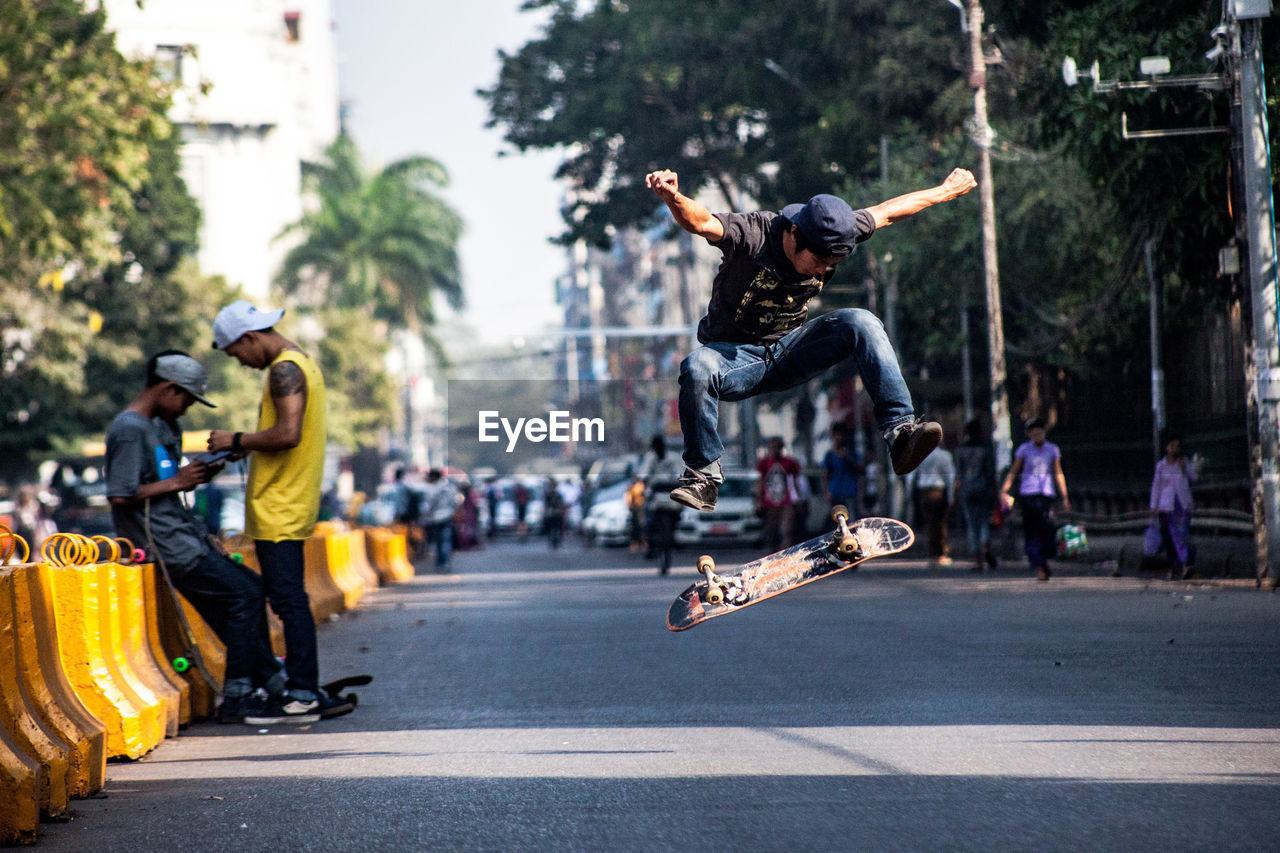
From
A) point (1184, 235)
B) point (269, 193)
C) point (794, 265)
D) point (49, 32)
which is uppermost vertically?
point (269, 193)

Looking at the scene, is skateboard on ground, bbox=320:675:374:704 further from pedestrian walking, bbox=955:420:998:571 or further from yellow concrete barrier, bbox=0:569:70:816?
pedestrian walking, bbox=955:420:998:571

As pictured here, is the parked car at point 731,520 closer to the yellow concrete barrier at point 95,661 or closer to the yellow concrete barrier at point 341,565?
the yellow concrete barrier at point 341,565

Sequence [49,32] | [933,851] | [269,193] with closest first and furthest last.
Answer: [933,851]
[49,32]
[269,193]

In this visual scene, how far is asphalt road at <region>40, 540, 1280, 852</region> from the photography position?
18.0 ft

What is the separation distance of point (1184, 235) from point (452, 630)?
933 cm

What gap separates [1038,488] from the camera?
1912 cm

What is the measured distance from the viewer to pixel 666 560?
74.2ft

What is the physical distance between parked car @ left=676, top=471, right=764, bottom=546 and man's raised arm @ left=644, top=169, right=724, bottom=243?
2425 centimetres

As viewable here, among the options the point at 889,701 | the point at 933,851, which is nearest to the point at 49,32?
the point at 889,701

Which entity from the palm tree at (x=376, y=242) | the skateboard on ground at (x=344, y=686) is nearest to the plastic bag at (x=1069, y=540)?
the skateboard on ground at (x=344, y=686)

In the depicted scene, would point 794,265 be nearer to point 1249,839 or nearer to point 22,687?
point 1249,839

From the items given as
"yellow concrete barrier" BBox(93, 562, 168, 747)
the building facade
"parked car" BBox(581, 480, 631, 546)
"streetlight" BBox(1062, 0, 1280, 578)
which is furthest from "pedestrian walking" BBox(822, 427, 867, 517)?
the building facade

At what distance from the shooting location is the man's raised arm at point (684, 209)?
243 inches

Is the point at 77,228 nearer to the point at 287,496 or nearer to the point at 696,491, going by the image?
the point at 287,496
